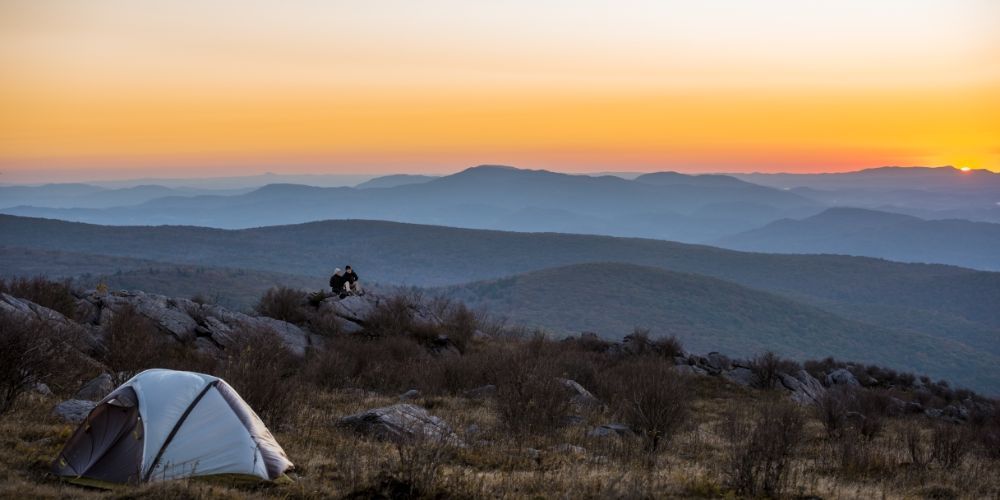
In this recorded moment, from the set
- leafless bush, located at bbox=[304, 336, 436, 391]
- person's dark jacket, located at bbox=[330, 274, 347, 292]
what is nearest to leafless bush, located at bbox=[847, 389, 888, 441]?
leafless bush, located at bbox=[304, 336, 436, 391]

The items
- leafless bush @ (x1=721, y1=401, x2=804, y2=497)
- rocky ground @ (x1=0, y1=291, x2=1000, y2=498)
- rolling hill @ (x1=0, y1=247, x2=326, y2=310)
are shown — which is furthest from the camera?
rolling hill @ (x1=0, y1=247, x2=326, y2=310)

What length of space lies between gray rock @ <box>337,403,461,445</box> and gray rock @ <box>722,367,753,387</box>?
805 inches

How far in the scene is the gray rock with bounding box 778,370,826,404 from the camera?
31866mm

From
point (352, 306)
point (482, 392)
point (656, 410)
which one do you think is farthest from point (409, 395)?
point (352, 306)

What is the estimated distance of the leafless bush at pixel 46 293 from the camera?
83.1ft

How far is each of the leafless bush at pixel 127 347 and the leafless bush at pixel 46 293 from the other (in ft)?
10.2

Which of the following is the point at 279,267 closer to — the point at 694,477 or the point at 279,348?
the point at 279,348

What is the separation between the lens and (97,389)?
16.9 m

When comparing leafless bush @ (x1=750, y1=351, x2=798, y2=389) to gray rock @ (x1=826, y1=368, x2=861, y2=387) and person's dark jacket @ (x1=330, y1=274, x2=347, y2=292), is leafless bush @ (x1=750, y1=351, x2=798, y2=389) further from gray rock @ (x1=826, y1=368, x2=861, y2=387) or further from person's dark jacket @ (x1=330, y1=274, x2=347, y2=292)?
person's dark jacket @ (x1=330, y1=274, x2=347, y2=292)

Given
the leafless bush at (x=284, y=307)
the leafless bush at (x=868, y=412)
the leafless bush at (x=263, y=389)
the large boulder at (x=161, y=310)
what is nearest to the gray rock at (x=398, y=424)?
the leafless bush at (x=263, y=389)

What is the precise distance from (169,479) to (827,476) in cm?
1047

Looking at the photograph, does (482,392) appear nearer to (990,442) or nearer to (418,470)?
(990,442)

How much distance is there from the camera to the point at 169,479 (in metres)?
10.9

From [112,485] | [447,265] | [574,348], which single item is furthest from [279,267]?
[112,485]
